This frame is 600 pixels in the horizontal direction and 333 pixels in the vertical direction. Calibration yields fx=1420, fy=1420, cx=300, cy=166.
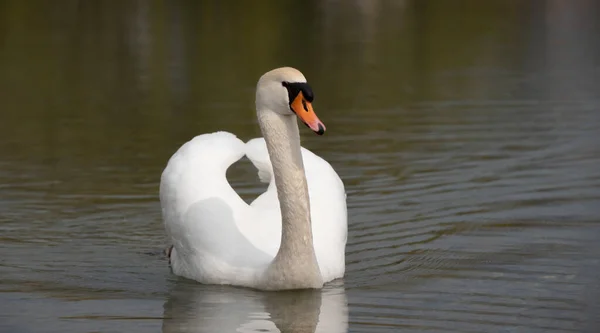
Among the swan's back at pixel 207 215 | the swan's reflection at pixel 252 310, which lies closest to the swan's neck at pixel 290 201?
the swan's reflection at pixel 252 310

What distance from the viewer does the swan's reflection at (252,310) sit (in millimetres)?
7715

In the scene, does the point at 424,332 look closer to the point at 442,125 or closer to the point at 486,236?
the point at 486,236

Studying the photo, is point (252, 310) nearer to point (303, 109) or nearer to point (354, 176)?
point (303, 109)

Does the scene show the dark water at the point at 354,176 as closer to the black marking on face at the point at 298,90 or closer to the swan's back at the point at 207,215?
the swan's back at the point at 207,215

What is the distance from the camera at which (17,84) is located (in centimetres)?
2094

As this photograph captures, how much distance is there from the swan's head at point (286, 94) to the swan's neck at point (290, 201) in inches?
2.9

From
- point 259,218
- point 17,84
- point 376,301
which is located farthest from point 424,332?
point 17,84

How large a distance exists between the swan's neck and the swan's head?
0.24 feet

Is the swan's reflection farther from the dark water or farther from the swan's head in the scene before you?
the swan's head

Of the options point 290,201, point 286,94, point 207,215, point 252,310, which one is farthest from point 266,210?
point 286,94

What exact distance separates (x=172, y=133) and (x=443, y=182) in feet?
14.5

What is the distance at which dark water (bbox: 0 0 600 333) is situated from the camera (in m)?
8.14

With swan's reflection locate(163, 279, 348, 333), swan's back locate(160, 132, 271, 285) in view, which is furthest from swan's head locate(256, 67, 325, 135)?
swan's reflection locate(163, 279, 348, 333)

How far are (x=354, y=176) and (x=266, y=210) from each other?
317 cm
